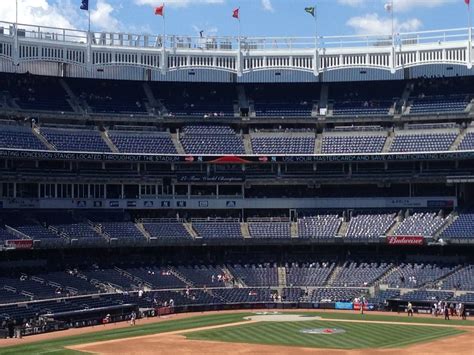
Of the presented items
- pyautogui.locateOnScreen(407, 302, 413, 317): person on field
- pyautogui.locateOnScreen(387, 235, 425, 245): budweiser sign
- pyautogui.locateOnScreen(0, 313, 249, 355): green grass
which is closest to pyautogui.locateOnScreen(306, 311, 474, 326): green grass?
pyautogui.locateOnScreen(407, 302, 413, 317): person on field

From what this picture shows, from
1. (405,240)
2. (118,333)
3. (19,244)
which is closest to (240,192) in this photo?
(405,240)

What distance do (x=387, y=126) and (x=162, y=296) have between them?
37.9m

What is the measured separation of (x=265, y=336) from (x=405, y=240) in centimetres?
3046

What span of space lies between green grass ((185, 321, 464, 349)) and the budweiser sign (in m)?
19.6

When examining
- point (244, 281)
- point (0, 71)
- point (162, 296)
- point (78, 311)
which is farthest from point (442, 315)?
point (0, 71)


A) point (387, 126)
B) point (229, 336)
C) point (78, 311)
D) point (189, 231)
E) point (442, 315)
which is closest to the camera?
point (229, 336)

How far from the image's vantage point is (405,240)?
9356cm

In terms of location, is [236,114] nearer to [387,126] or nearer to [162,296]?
[387,126]

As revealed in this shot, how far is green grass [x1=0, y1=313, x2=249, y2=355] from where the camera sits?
6120cm

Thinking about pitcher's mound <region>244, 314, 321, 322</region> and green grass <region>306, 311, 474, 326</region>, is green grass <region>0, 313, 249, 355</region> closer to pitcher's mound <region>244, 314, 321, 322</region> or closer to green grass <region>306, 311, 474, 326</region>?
pitcher's mound <region>244, 314, 321, 322</region>

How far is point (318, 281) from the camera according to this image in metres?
95.2

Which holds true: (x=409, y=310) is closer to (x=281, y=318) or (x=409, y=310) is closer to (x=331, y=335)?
(x=281, y=318)

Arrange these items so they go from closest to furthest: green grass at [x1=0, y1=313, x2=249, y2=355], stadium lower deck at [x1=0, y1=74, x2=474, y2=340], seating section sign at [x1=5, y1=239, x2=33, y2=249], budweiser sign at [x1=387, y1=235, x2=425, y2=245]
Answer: green grass at [x1=0, y1=313, x2=249, y2=355] → seating section sign at [x1=5, y1=239, x2=33, y2=249] → stadium lower deck at [x1=0, y1=74, x2=474, y2=340] → budweiser sign at [x1=387, y1=235, x2=425, y2=245]

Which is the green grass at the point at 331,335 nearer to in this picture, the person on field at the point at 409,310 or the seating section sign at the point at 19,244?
the person on field at the point at 409,310
